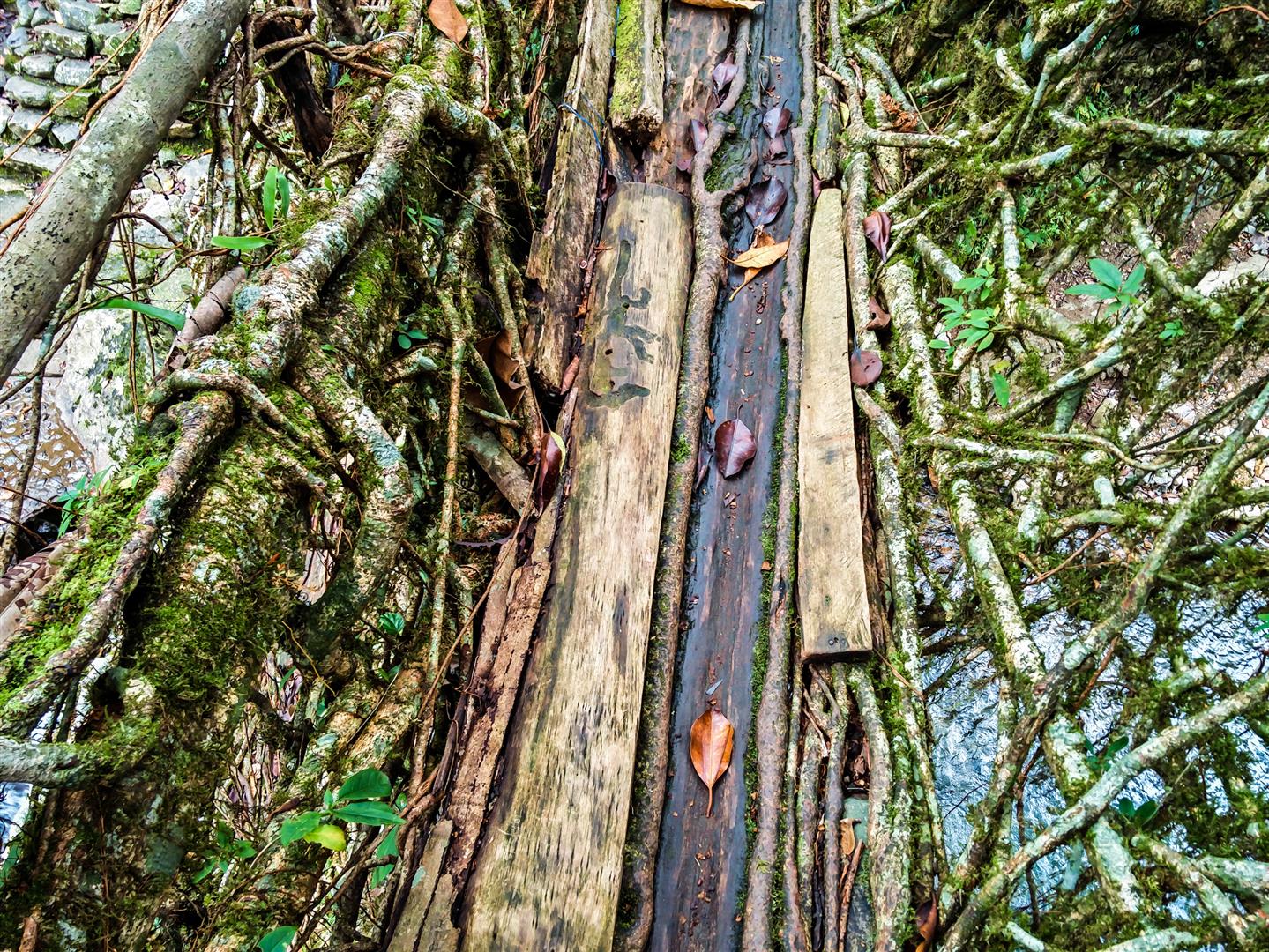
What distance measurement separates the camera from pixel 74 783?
125 centimetres

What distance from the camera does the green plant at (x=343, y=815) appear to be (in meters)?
1.45

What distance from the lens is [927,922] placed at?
5.61 feet

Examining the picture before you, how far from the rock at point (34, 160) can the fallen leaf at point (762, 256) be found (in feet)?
→ 21.5

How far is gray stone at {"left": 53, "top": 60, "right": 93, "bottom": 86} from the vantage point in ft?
22.8

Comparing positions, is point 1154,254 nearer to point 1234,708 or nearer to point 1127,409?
point 1127,409

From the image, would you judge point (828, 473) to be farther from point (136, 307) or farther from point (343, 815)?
point (136, 307)

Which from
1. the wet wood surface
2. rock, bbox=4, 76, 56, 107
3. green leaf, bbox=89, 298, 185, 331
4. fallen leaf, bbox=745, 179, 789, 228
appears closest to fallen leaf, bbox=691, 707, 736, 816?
the wet wood surface

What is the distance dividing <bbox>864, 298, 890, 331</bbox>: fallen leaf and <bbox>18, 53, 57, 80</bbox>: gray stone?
8.50 m

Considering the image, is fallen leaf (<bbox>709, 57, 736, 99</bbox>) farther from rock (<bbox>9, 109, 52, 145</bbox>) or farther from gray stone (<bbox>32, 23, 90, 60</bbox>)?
gray stone (<bbox>32, 23, 90, 60</bbox>)

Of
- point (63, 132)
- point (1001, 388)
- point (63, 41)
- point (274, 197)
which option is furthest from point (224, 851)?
point (63, 41)

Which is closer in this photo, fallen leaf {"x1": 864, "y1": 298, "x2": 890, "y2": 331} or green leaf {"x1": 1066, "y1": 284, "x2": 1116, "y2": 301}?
green leaf {"x1": 1066, "y1": 284, "x2": 1116, "y2": 301}

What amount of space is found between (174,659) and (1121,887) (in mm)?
1920

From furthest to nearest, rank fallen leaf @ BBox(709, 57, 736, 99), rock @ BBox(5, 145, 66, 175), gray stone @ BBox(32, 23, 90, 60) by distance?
gray stone @ BBox(32, 23, 90, 60) < rock @ BBox(5, 145, 66, 175) < fallen leaf @ BBox(709, 57, 736, 99)

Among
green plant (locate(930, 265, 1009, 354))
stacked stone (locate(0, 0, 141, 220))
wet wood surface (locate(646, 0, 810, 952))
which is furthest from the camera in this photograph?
stacked stone (locate(0, 0, 141, 220))
